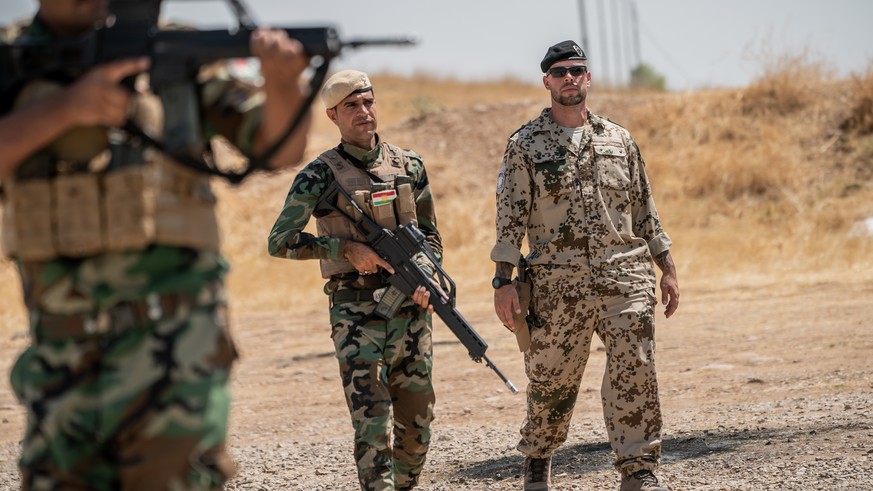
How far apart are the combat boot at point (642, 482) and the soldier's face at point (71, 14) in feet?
12.1

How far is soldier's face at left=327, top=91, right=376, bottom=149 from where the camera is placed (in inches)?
239

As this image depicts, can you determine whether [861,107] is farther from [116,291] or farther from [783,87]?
[116,291]

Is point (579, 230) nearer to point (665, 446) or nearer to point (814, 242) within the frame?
point (665, 446)

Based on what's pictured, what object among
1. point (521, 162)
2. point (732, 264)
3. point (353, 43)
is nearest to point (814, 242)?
point (732, 264)

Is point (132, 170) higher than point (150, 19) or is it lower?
lower

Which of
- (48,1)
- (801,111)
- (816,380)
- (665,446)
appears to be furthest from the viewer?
(801,111)

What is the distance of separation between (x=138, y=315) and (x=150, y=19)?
82cm

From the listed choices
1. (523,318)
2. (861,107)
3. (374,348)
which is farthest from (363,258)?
(861,107)

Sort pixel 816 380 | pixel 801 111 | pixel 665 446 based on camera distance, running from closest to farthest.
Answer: pixel 665 446 → pixel 816 380 → pixel 801 111

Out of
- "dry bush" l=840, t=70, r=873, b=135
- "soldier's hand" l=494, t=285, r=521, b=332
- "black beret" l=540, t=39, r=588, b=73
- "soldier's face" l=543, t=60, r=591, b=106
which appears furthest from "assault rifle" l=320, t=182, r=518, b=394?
"dry bush" l=840, t=70, r=873, b=135

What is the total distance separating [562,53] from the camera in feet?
20.7

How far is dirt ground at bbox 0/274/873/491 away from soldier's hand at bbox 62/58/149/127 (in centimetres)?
427

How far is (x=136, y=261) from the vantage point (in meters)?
3.24

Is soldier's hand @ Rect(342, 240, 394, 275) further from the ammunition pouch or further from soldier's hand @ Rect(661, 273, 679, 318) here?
the ammunition pouch
